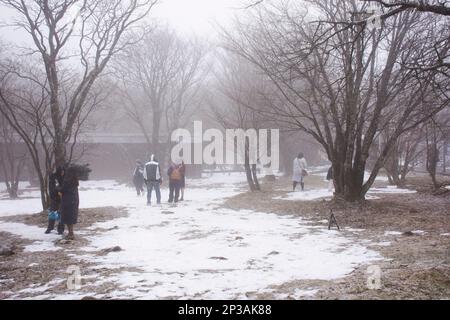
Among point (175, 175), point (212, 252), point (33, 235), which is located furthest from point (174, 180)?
point (212, 252)

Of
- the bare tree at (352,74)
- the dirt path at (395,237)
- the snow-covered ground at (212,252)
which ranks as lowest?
the snow-covered ground at (212,252)

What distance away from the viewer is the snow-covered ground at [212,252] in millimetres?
5957

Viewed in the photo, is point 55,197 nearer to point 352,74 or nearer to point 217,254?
point 217,254

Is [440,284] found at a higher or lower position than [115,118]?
lower

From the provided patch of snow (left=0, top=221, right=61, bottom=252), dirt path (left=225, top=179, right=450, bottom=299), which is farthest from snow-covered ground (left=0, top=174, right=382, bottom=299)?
dirt path (left=225, top=179, right=450, bottom=299)

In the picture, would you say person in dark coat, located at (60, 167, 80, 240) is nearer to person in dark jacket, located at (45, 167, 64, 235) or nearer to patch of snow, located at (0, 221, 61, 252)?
person in dark jacket, located at (45, 167, 64, 235)

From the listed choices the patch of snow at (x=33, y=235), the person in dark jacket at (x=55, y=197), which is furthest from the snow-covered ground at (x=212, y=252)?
the person in dark jacket at (x=55, y=197)

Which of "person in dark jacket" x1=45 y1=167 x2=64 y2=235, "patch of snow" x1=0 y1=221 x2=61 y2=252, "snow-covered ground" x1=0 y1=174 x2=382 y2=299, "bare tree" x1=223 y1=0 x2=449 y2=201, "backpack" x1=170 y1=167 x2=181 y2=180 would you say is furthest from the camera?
"backpack" x1=170 y1=167 x2=181 y2=180

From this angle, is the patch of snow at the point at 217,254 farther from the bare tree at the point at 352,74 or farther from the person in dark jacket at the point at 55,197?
the bare tree at the point at 352,74

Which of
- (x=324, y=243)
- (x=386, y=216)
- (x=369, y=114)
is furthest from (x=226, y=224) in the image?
(x=369, y=114)

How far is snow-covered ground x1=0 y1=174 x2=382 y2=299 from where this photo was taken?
5.96 metres
